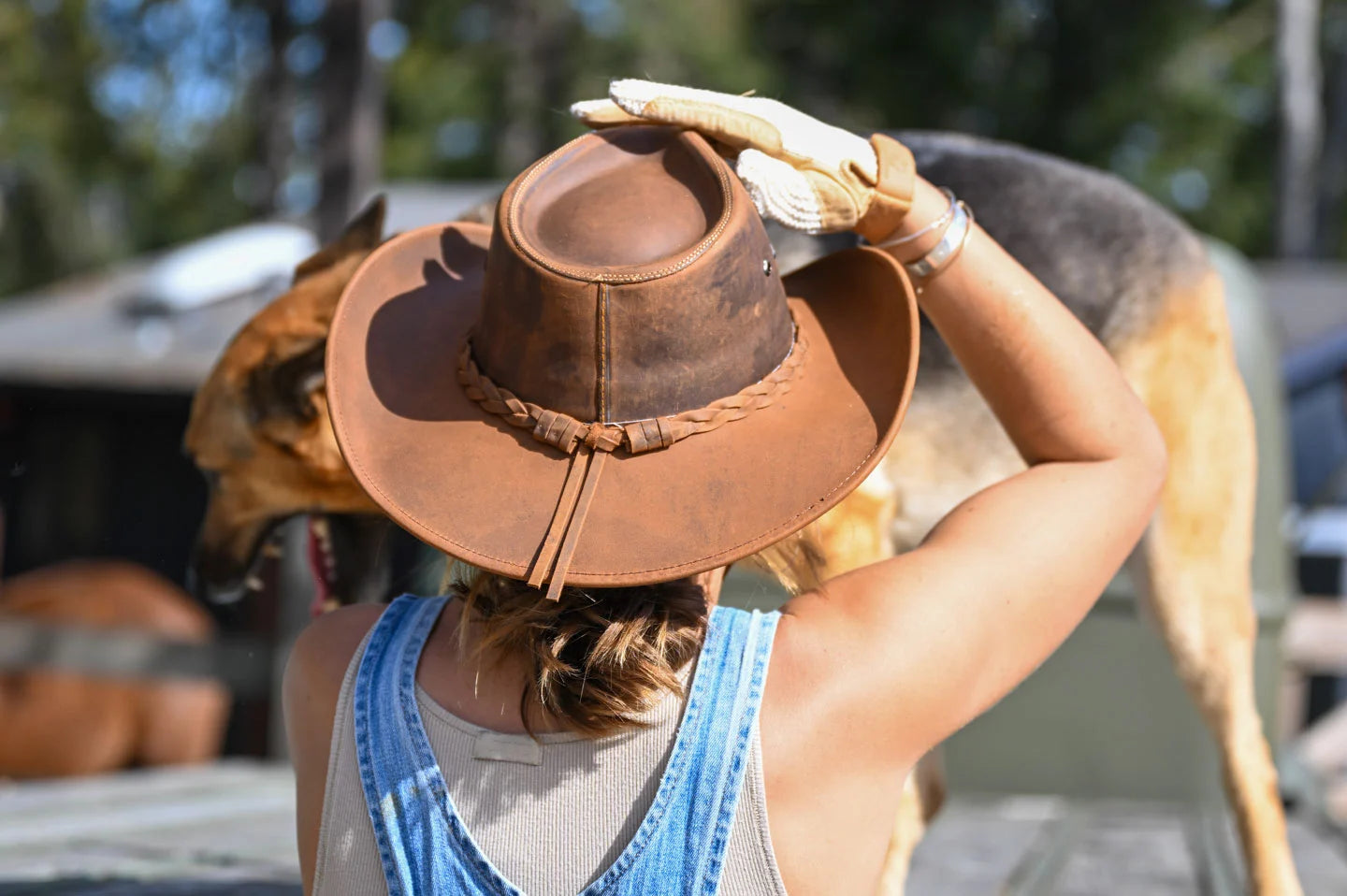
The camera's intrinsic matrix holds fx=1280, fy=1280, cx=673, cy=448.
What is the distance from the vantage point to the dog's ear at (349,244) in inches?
121

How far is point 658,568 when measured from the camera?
130 cm

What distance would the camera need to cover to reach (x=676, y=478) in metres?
1.37

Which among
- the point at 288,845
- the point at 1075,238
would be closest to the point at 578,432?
the point at 1075,238

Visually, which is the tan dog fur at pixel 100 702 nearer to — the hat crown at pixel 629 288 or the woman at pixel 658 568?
the woman at pixel 658 568

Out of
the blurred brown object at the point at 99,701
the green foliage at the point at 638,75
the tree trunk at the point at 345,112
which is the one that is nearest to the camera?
the blurred brown object at the point at 99,701

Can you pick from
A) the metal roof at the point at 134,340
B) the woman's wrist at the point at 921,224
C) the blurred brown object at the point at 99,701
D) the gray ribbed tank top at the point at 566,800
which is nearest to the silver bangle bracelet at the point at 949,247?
the woman's wrist at the point at 921,224

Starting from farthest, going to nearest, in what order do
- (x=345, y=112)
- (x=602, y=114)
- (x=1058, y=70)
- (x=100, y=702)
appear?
(x=1058, y=70)
(x=345, y=112)
(x=100, y=702)
(x=602, y=114)

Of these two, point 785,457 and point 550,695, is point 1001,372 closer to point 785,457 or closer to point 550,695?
point 785,457

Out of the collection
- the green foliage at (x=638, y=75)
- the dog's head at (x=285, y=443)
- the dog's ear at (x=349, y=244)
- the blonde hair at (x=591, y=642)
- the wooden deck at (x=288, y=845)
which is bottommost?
the green foliage at (x=638, y=75)

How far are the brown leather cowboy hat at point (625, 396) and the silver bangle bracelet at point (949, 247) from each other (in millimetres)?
64

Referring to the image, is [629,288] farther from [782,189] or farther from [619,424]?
[782,189]

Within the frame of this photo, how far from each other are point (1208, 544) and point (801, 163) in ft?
6.81

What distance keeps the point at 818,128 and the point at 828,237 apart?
1.57 meters

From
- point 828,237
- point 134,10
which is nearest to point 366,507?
point 828,237
